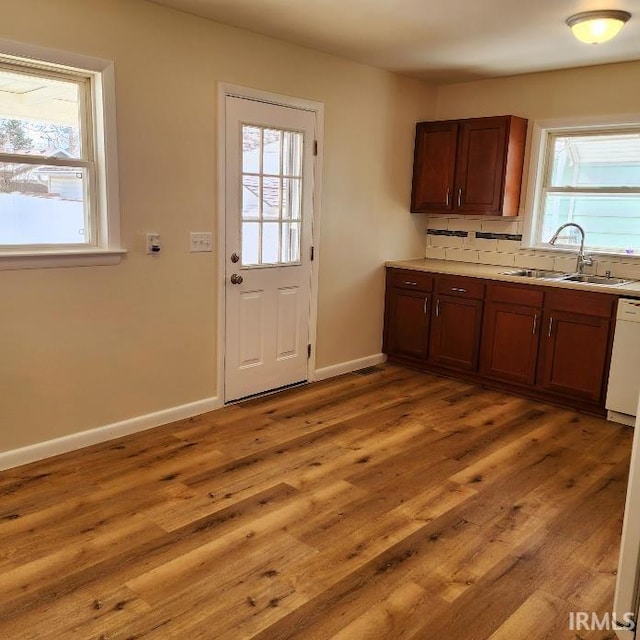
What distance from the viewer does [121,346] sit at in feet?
11.3

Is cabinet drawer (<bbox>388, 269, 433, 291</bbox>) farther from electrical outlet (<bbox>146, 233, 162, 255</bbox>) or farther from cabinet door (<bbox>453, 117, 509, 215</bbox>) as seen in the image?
electrical outlet (<bbox>146, 233, 162, 255</bbox>)

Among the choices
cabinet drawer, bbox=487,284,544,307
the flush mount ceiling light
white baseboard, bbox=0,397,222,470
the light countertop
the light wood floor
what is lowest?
the light wood floor

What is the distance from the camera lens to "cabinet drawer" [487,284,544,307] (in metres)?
4.26

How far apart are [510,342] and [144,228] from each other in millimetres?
2751

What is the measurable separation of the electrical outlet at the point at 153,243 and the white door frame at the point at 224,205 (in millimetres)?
439

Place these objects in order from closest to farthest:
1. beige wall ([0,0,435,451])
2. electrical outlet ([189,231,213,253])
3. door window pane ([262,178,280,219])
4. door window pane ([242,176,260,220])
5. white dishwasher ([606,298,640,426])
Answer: beige wall ([0,0,435,451]) < electrical outlet ([189,231,213,253]) < white dishwasher ([606,298,640,426]) < door window pane ([242,176,260,220]) < door window pane ([262,178,280,219])

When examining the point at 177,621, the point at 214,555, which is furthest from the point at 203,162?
the point at 177,621

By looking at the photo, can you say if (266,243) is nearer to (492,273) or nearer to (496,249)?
(492,273)

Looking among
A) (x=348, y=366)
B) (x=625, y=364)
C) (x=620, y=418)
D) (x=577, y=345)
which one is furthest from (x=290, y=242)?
(x=620, y=418)

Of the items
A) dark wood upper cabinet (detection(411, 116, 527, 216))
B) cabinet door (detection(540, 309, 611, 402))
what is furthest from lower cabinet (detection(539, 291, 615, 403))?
dark wood upper cabinet (detection(411, 116, 527, 216))

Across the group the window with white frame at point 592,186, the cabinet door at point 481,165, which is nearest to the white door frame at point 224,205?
the cabinet door at point 481,165

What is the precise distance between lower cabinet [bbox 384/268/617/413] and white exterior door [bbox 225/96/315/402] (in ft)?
3.34

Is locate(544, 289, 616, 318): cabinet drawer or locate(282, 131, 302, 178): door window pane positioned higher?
locate(282, 131, 302, 178): door window pane

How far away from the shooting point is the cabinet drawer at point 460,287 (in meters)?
4.57
